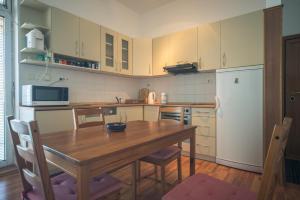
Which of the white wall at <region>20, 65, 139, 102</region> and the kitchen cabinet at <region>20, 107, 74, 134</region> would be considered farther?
the white wall at <region>20, 65, 139, 102</region>

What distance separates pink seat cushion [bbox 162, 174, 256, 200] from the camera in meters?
1.02

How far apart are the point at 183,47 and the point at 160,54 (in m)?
0.53

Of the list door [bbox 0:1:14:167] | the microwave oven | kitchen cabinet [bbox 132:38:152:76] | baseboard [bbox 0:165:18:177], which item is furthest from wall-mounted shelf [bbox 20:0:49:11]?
baseboard [bbox 0:165:18:177]

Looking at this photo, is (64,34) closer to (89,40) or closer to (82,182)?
(89,40)

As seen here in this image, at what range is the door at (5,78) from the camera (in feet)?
7.93

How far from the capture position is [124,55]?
3.58 m

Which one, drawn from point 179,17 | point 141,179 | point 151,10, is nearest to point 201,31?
point 179,17

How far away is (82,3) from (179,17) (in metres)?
1.86

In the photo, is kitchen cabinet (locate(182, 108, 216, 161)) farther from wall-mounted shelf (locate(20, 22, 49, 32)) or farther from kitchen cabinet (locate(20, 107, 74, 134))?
wall-mounted shelf (locate(20, 22, 49, 32))

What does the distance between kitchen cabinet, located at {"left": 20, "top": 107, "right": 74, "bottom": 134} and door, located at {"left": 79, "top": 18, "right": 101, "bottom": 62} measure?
102 centimetres

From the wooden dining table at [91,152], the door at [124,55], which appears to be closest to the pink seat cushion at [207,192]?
the wooden dining table at [91,152]

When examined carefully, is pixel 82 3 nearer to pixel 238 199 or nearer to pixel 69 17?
pixel 69 17

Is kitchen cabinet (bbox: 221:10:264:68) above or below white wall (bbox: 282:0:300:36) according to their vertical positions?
below

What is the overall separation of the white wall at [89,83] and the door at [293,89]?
2896 millimetres
